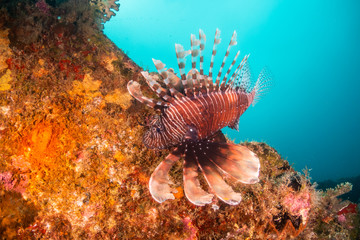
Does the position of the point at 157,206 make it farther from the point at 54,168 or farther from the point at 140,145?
the point at 54,168

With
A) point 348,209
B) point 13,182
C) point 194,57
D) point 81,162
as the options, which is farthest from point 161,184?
point 348,209

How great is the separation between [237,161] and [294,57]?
14898cm

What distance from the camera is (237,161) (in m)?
2.81

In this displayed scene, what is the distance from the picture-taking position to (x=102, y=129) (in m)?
3.31

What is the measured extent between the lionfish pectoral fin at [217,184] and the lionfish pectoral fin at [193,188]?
0.12 m

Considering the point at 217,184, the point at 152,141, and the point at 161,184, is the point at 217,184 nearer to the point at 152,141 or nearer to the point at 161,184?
the point at 161,184

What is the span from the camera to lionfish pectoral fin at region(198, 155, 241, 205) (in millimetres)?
2391

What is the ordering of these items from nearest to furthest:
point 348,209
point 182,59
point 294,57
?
→ point 182,59
point 348,209
point 294,57

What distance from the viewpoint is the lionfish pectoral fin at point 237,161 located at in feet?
8.63

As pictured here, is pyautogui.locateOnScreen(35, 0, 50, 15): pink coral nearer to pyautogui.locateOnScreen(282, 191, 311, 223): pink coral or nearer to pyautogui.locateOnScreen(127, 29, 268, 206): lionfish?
pyautogui.locateOnScreen(127, 29, 268, 206): lionfish

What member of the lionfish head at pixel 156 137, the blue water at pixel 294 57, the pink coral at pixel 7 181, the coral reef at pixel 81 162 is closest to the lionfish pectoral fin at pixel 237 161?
the coral reef at pixel 81 162

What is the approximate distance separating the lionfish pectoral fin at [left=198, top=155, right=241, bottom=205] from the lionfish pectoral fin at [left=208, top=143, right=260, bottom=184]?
95 millimetres

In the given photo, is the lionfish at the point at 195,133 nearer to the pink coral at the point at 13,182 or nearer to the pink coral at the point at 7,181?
the pink coral at the point at 13,182

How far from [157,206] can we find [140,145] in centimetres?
104
